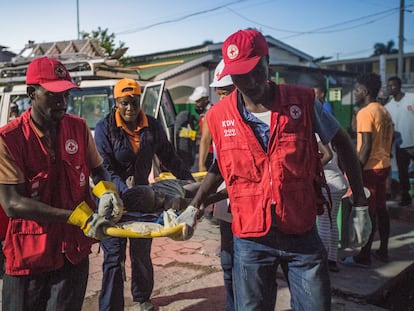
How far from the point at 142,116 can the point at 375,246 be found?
3558 millimetres

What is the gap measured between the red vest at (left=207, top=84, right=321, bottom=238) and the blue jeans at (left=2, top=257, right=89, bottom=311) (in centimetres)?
92

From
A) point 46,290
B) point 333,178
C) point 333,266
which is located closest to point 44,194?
point 46,290

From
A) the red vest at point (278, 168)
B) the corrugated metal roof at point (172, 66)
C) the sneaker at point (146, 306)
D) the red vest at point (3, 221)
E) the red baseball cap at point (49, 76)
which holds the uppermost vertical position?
the corrugated metal roof at point (172, 66)

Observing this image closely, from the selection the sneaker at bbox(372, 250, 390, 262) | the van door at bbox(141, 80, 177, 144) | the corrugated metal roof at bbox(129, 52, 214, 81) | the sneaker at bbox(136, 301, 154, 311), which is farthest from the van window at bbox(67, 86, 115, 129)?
the corrugated metal roof at bbox(129, 52, 214, 81)

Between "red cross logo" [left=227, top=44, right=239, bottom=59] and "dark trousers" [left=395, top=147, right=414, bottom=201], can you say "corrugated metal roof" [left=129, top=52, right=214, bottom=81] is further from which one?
"red cross logo" [left=227, top=44, right=239, bottom=59]

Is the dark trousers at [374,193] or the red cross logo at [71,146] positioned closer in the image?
the red cross logo at [71,146]

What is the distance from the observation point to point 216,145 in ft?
7.77

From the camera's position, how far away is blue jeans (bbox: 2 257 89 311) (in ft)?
7.30

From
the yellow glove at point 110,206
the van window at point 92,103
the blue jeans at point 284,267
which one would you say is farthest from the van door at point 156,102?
the blue jeans at point 284,267

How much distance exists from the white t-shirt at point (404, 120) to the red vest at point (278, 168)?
206 inches

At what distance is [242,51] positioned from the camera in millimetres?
2209

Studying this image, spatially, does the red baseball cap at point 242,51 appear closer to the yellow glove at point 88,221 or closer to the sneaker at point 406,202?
the yellow glove at point 88,221

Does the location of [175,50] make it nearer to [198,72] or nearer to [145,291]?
[198,72]

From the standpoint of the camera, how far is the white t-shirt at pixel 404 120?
22.4ft
